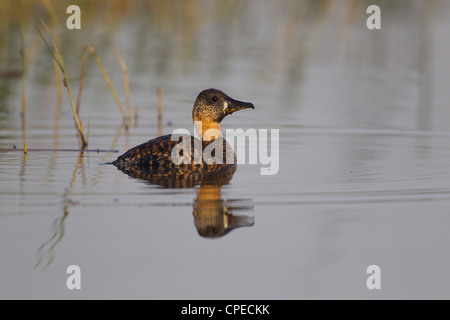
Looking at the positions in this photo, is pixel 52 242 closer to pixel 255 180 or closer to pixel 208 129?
pixel 255 180

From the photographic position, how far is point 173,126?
32.7 ft

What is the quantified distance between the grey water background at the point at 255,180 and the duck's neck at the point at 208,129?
0.60 metres

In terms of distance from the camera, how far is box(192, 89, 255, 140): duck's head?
322 inches

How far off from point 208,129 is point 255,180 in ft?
4.61

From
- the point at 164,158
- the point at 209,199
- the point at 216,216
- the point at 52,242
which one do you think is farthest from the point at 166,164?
the point at 52,242

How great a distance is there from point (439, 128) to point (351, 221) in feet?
14.8

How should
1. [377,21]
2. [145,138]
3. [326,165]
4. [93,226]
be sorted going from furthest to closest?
[377,21]
[145,138]
[326,165]
[93,226]

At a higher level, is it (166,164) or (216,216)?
(166,164)

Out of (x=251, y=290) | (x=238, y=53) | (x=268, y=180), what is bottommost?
(x=251, y=290)

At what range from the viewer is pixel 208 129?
824 cm

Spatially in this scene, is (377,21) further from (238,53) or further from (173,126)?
(173,126)

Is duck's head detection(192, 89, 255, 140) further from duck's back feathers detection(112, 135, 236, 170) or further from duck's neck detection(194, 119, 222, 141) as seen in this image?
duck's back feathers detection(112, 135, 236, 170)

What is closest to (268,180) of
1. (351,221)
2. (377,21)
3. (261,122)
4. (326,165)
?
(326,165)

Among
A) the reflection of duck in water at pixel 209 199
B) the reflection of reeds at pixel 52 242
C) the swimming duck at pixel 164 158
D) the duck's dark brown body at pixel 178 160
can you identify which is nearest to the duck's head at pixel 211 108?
the swimming duck at pixel 164 158
